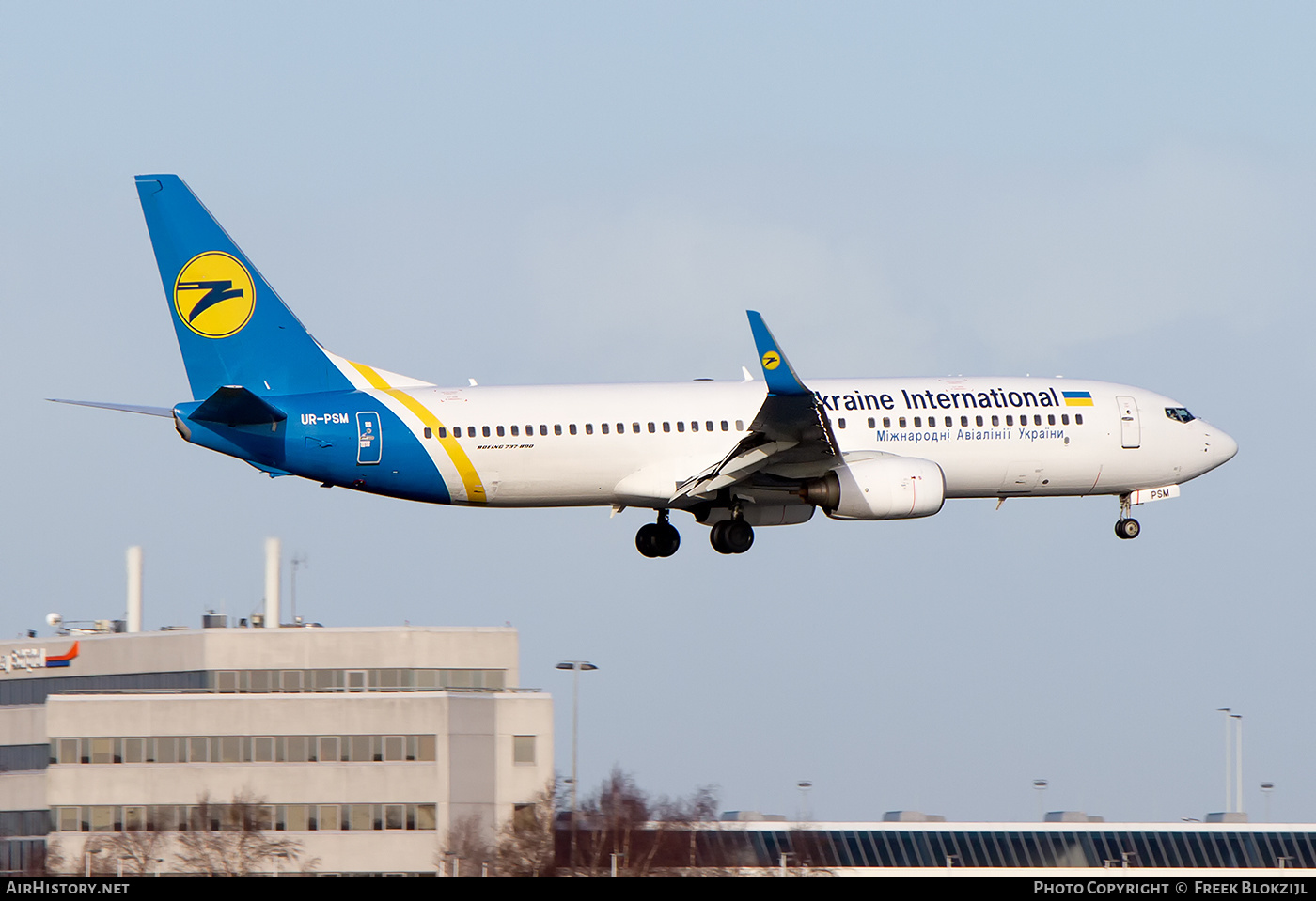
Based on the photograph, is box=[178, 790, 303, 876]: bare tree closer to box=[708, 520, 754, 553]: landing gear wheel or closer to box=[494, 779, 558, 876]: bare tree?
box=[494, 779, 558, 876]: bare tree

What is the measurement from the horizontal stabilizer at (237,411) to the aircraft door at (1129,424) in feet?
75.0

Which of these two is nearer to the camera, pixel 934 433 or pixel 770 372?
pixel 770 372

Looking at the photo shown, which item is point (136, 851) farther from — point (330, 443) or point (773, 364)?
Result: point (773, 364)

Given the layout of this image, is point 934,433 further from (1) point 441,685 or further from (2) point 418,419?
(1) point 441,685

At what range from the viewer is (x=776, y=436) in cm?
4853

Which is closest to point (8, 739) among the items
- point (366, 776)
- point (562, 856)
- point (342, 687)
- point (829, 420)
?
point (342, 687)

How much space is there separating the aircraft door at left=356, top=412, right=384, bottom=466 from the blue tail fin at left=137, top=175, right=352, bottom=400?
176 centimetres

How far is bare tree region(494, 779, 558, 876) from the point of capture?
6234 centimetres

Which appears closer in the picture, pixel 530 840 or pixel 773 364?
pixel 773 364

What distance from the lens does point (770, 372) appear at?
152 ft

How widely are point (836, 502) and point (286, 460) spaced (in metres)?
13.6

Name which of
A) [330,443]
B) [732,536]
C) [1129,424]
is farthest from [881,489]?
[330,443]

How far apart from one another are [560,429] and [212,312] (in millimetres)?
9121

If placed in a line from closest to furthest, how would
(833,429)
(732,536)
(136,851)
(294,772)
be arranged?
1. (833,429)
2. (732,536)
3. (136,851)
4. (294,772)
